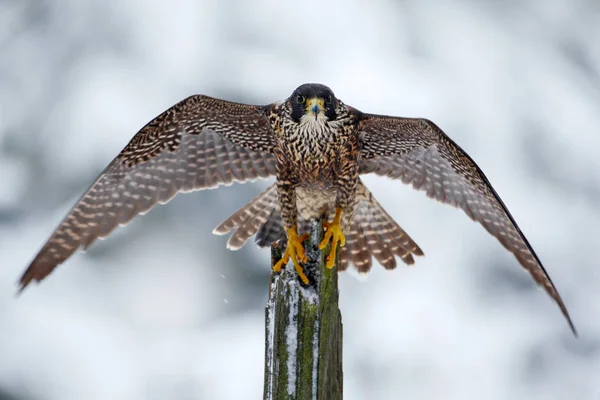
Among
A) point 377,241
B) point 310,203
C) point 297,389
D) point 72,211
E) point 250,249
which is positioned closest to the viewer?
point 297,389

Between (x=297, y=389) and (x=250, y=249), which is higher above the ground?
(x=250, y=249)

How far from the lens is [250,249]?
702 cm

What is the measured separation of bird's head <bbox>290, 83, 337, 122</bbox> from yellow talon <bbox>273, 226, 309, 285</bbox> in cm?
70

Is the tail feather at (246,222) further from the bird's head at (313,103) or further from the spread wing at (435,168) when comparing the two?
the bird's head at (313,103)

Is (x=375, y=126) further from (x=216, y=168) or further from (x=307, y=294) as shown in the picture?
(x=307, y=294)

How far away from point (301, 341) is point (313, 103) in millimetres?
1667

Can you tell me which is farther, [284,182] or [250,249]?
[250,249]

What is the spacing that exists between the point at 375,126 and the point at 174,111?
132 centimetres

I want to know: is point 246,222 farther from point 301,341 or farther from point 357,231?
point 301,341

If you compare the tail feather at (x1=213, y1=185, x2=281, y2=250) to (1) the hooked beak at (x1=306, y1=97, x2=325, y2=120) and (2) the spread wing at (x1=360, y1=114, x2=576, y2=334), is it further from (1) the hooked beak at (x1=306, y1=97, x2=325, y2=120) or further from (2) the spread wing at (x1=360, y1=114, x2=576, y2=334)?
(1) the hooked beak at (x1=306, y1=97, x2=325, y2=120)

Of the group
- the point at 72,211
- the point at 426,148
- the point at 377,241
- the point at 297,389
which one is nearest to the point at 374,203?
the point at 377,241

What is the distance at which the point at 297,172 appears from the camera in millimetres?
4574

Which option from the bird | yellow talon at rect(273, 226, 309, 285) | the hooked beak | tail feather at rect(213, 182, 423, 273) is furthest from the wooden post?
tail feather at rect(213, 182, 423, 273)

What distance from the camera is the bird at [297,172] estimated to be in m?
4.45
